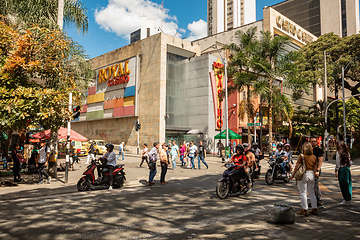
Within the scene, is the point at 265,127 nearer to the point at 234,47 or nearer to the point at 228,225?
the point at 234,47

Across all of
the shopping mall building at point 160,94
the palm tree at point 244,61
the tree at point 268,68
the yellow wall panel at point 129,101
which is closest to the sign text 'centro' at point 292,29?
the shopping mall building at point 160,94

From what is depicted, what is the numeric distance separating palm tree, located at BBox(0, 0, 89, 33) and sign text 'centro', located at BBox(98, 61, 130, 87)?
1831cm

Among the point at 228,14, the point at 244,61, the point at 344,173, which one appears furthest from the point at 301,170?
the point at 228,14

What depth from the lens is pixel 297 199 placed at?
8.48 m

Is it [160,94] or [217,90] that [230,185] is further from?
[217,90]

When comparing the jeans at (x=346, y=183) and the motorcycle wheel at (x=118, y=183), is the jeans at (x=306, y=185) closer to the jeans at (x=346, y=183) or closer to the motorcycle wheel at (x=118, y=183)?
the jeans at (x=346, y=183)

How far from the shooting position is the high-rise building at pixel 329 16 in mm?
72250

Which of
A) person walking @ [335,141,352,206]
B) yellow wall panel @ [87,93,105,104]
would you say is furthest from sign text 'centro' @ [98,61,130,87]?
person walking @ [335,141,352,206]

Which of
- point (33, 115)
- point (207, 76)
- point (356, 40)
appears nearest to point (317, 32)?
point (356, 40)

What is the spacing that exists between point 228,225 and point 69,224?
126 inches

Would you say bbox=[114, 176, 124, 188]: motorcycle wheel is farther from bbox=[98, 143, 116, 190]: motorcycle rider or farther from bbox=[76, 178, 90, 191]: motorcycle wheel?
bbox=[76, 178, 90, 191]: motorcycle wheel

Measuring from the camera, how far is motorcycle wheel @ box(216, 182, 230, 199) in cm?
824

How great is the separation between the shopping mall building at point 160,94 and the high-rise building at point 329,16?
50.6 meters

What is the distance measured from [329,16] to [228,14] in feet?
140
